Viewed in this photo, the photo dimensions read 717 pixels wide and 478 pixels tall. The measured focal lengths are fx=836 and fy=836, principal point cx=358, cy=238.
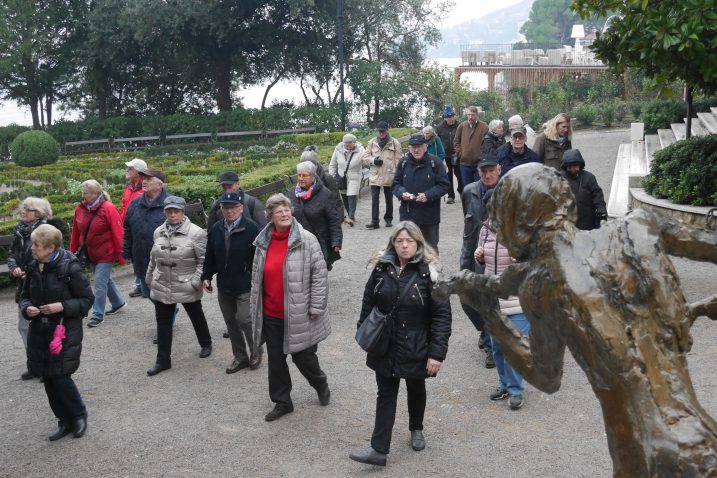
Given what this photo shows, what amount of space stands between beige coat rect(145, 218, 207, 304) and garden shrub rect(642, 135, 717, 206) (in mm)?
6160

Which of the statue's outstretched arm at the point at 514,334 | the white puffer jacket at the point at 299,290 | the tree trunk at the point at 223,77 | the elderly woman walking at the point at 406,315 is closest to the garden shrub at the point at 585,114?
the tree trunk at the point at 223,77

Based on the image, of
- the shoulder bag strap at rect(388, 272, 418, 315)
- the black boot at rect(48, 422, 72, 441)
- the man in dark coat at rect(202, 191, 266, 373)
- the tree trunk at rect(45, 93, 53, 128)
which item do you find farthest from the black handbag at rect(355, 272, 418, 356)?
the tree trunk at rect(45, 93, 53, 128)

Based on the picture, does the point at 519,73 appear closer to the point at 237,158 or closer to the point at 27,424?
the point at 237,158

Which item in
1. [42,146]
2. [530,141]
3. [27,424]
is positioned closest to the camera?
[27,424]

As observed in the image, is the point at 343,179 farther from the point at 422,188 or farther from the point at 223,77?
the point at 223,77

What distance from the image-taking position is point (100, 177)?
2066 cm

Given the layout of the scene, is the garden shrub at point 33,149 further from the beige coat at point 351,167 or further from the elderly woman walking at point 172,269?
the elderly woman walking at point 172,269

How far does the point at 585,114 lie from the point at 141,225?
24.5 m

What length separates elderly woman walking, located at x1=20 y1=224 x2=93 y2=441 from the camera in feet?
20.0

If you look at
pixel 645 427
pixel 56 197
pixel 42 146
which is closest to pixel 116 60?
pixel 42 146

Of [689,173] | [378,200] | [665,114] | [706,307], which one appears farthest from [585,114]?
[706,307]

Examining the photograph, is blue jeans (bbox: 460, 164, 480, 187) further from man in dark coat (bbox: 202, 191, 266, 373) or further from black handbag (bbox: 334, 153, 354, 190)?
man in dark coat (bbox: 202, 191, 266, 373)

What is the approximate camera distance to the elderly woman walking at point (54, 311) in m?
6.09

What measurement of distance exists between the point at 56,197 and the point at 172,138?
18.4m
